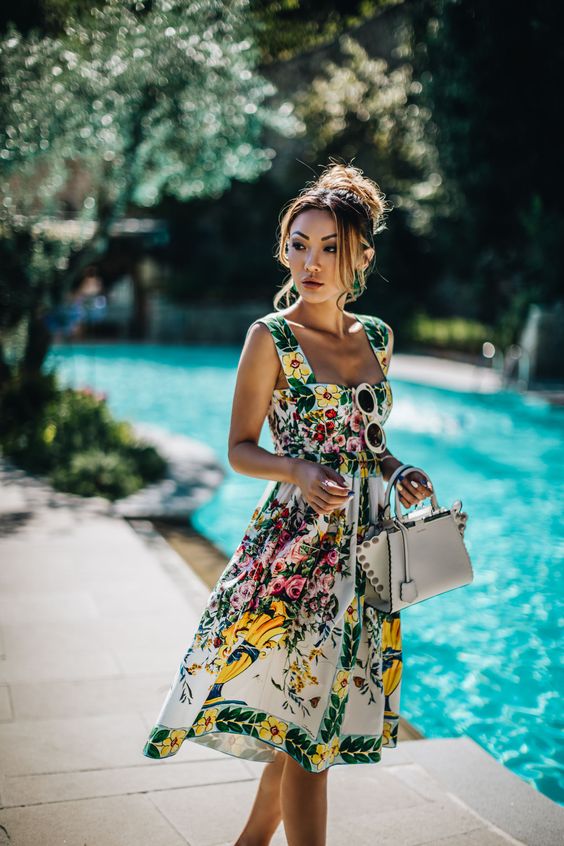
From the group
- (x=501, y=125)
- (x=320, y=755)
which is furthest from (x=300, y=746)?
(x=501, y=125)

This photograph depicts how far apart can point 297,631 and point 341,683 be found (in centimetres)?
16

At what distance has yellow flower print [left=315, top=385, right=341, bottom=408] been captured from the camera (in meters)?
2.19

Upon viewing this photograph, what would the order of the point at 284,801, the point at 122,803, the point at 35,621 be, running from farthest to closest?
the point at 35,621 → the point at 122,803 → the point at 284,801

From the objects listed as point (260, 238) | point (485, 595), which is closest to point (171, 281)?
point (260, 238)

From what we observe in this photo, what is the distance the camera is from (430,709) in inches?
175

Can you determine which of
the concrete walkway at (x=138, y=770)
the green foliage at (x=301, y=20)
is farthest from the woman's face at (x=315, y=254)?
the green foliage at (x=301, y=20)

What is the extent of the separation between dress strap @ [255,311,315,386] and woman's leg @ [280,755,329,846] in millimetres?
925

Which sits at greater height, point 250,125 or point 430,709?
point 250,125

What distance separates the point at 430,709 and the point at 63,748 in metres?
2.09

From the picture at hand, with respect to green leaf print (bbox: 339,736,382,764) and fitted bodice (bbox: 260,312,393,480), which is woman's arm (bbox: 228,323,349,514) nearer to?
fitted bodice (bbox: 260,312,393,480)

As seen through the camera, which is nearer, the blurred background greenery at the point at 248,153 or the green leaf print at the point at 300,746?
the green leaf print at the point at 300,746

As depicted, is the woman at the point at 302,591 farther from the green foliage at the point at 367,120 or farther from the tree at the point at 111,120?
the green foliage at the point at 367,120

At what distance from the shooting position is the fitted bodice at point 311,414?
218cm

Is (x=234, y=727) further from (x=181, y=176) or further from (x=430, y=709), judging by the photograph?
(x=181, y=176)
